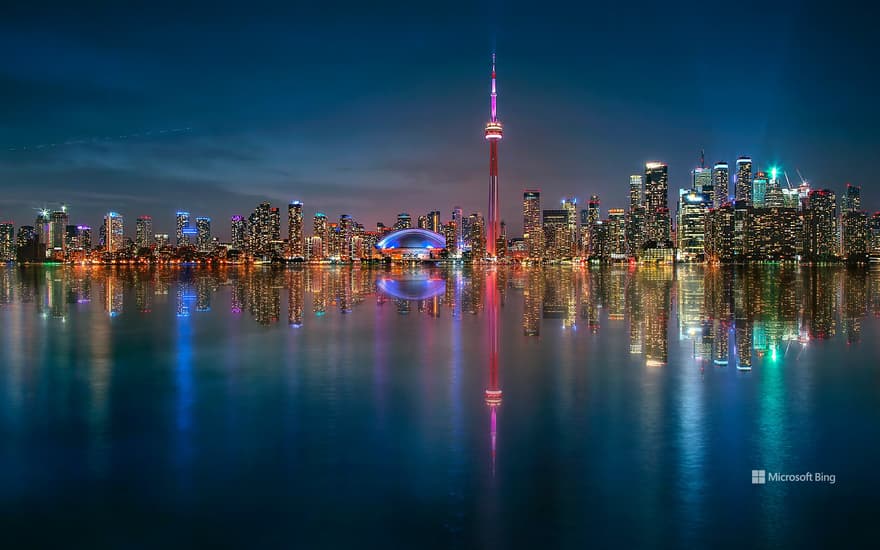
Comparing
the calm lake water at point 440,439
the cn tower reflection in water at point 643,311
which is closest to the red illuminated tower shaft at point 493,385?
the calm lake water at point 440,439

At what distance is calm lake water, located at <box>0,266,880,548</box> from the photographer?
346 inches

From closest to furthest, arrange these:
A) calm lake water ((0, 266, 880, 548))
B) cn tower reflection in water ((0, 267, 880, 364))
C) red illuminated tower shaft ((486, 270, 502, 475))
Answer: calm lake water ((0, 266, 880, 548)) < red illuminated tower shaft ((486, 270, 502, 475)) < cn tower reflection in water ((0, 267, 880, 364))

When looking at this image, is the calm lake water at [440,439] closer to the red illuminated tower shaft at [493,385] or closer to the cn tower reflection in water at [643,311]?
the red illuminated tower shaft at [493,385]

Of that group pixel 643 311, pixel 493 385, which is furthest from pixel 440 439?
pixel 643 311

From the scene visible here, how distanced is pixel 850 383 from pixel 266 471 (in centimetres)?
1476

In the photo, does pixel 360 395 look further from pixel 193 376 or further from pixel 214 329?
pixel 214 329

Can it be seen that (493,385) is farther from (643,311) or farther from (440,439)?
(643,311)

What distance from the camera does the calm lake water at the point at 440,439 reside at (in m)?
8.80

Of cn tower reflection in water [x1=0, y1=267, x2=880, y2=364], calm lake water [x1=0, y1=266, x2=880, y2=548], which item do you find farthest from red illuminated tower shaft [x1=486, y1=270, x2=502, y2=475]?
cn tower reflection in water [x1=0, y1=267, x2=880, y2=364]

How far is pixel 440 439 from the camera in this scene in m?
12.4

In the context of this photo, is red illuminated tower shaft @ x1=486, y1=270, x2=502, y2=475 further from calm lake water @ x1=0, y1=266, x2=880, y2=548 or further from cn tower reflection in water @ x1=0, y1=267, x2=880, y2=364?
cn tower reflection in water @ x1=0, y1=267, x2=880, y2=364

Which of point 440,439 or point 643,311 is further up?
point 643,311

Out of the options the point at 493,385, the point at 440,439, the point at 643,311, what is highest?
the point at 643,311

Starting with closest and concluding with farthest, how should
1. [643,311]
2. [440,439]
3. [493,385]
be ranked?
[440,439]
[493,385]
[643,311]
